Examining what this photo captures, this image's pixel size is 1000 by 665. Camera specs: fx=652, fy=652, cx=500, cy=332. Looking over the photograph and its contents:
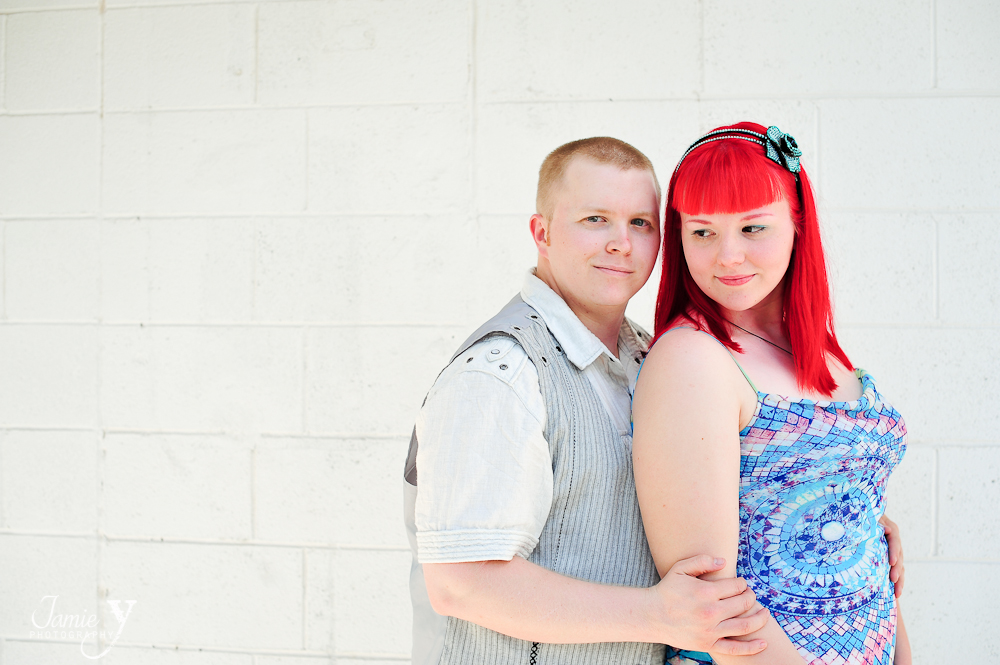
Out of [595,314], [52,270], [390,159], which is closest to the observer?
[595,314]

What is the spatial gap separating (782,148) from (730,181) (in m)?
0.13

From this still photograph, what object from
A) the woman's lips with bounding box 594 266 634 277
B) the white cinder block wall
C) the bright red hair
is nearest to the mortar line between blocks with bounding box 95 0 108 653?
the white cinder block wall

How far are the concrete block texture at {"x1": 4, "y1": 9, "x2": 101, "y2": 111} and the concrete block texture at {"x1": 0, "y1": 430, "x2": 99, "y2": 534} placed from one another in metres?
1.06

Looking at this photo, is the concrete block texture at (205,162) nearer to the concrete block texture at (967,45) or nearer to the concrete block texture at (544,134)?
the concrete block texture at (544,134)

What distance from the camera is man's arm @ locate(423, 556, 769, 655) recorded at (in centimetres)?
95

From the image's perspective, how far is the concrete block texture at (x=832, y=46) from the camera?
187 centimetres

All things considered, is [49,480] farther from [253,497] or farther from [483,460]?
[483,460]

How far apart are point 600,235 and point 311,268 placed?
3.54 ft

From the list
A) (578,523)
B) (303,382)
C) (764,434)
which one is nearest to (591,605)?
(578,523)

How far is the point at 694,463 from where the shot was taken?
0.96m

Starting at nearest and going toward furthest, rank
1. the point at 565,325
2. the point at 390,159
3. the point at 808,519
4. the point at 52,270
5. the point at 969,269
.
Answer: the point at 808,519, the point at 565,325, the point at 969,269, the point at 390,159, the point at 52,270

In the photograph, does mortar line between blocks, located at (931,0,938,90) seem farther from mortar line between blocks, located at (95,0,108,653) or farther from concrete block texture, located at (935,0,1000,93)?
mortar line between blocks, located at (95,0,108,653)

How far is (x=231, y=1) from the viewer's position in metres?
2.02

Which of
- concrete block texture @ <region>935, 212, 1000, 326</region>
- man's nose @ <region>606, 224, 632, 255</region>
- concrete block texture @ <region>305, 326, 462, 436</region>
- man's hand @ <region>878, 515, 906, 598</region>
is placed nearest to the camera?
man's nose @ <region>606, 224, 632, 255</region>
